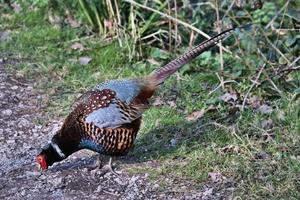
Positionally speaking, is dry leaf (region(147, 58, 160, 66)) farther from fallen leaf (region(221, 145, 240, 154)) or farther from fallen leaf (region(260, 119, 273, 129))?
fallen leaf (region(221, 145, 240, 154))

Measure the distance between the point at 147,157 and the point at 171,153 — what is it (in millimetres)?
159

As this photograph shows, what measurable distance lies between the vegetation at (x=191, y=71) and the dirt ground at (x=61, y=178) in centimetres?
11

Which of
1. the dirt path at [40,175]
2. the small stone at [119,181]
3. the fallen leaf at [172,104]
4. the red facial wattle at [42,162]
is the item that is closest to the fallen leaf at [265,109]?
the fallen leaf at [172,104]

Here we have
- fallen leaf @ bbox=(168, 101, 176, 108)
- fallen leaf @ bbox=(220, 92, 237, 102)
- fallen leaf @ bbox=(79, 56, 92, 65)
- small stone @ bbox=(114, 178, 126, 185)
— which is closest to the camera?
small stone @ bbox=(114, 178, 126, 185)

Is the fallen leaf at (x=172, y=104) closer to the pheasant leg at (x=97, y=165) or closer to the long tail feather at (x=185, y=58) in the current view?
the long tail feather at (x=185, y=58)

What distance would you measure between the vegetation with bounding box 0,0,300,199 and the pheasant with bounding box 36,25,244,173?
29 cm

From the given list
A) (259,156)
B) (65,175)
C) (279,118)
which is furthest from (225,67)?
(65,175)

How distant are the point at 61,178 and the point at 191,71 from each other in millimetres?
1845

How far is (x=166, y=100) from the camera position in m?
5.46

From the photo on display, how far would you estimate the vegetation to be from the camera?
4492 millimetres

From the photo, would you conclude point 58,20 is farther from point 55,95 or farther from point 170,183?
point 170,183

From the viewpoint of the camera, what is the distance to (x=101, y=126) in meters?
4.26

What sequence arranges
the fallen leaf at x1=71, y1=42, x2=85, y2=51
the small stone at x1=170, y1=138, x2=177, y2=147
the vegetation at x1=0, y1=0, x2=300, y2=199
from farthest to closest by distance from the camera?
1. the fallen leaf at x1=71, y1=42, x2=85, y2=51
2. the small stone at x1=170, y1=138, x2=177, y2=147
3. the vegetation at x1=0, y1=0, x2=300, y2=199

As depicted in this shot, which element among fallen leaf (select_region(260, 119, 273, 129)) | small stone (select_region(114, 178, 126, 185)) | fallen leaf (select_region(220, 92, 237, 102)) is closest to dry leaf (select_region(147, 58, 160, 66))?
fallen leaf (select_region(220, 92, 237, 102))
